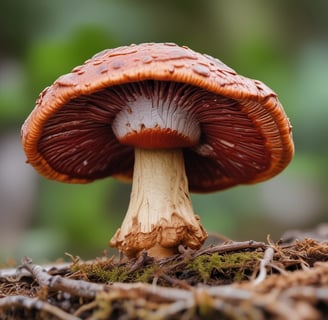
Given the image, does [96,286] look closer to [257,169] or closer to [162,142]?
[162,142]

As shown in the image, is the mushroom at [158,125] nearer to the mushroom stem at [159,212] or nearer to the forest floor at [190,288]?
the mushroom stem at [159,212]

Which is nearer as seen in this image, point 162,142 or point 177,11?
point 162,142

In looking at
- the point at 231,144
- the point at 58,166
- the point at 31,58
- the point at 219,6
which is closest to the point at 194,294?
the point at 231,144

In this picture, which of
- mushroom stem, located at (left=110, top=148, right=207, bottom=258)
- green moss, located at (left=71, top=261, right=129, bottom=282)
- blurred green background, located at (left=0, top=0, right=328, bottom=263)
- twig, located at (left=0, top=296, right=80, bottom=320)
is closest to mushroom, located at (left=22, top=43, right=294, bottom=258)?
mushroom stem, located at (left=110, top=148, right=207, bottom=258)

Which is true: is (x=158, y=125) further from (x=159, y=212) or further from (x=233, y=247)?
(x=233, y=247)

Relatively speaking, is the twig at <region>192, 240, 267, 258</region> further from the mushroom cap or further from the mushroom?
the mushroom cap

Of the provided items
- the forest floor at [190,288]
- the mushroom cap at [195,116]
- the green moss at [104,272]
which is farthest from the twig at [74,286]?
the mushroom cap at [195,116]
